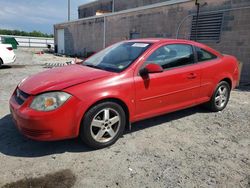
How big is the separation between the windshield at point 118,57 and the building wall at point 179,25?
233 inches

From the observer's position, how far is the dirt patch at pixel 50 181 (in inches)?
97.1

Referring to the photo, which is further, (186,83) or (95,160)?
(186,83)

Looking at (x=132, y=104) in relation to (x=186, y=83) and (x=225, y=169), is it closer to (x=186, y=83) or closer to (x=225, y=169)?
(x=186, y=83)

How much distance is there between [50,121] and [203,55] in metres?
3.10

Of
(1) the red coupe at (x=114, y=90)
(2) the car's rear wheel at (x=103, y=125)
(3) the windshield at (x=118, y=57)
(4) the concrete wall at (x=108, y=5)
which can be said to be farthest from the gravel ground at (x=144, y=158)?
(4) the concrete wall at (x=108, y=5)

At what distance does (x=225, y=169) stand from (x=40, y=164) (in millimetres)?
2307

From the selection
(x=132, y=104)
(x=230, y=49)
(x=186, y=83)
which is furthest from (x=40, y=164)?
(x=230, y=49)

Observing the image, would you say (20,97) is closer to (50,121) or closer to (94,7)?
(50,121)

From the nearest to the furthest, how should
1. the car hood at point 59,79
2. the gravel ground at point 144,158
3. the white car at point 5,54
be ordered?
the gravel ground at point 144,158
the car hood at point 59,79
the white car at point 5,54

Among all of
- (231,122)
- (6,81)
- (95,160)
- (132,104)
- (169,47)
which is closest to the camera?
(95,160)

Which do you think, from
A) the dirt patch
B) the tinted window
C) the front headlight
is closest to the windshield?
the tinted window

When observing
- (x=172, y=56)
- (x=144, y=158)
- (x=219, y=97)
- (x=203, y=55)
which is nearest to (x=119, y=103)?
(x=144, y=158)

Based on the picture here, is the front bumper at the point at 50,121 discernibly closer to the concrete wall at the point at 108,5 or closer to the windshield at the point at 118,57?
the windshield at the point at 118,57

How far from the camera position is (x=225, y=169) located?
2844mm
